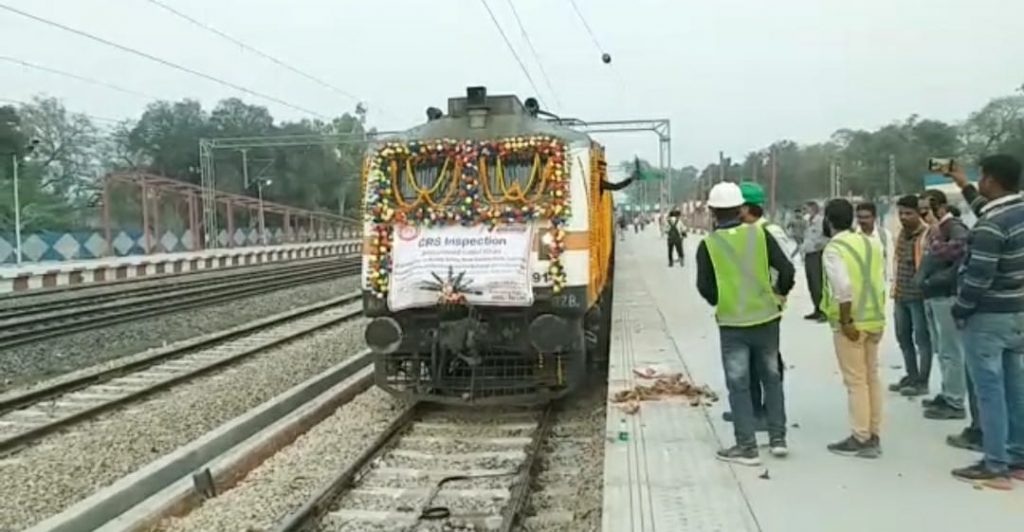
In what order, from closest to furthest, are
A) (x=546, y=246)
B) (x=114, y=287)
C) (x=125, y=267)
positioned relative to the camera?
(x=546, y=246) < (x=114, y=287) < (x=125, y=267)

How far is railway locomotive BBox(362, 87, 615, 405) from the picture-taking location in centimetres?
841

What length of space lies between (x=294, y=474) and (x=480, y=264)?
7.88 feet

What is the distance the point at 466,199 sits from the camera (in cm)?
872

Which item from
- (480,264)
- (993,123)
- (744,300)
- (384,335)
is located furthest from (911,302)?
(993,123)

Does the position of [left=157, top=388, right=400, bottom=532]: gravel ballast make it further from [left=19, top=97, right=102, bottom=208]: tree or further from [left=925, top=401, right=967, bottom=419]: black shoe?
[left=19, top=97, right=102, bottom=208]: tree

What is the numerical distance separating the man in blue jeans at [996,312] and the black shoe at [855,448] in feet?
2.25

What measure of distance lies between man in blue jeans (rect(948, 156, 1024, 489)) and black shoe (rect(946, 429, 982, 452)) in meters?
0.62

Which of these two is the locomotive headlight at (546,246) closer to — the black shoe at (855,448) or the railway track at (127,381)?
the black shoe at (855,448)

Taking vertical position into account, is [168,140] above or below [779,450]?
above

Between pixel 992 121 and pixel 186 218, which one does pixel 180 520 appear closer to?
pixel 186 218

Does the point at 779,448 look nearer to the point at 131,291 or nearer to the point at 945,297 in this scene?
the point at 945,297

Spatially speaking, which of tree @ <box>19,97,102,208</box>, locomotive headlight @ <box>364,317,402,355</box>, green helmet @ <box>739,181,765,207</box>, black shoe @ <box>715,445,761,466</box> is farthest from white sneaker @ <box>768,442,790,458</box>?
tree @ <box>19,97,102,208</box>

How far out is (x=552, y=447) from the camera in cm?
813

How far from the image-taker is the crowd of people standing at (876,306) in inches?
205
